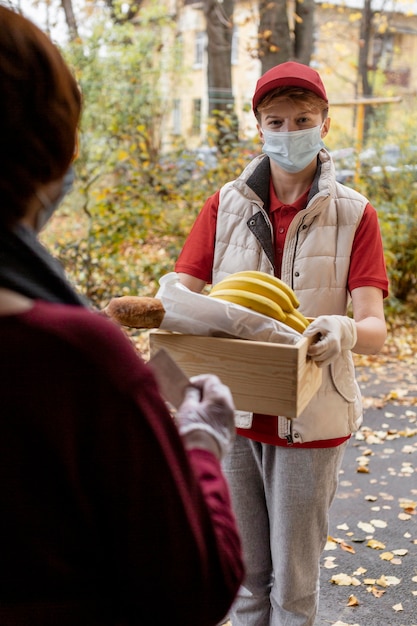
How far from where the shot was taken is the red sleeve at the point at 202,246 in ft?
9.09

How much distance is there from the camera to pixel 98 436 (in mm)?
1075

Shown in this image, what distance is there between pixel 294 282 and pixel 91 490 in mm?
1615

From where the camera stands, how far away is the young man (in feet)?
8.32

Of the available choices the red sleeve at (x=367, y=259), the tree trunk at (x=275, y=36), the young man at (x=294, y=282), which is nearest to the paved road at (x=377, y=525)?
the young man at (x=294, y=282)

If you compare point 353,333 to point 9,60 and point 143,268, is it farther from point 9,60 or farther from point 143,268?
point 143,268

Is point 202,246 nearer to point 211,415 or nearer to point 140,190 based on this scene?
point 211,415

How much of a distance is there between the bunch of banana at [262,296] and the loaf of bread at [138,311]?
188 mm

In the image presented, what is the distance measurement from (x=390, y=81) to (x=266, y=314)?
35568 mm

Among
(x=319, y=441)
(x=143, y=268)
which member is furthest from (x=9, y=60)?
(x=143, y=268)

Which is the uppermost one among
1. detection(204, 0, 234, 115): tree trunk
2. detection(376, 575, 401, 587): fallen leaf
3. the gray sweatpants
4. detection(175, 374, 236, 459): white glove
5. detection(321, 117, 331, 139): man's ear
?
detection(204, 0, 234, 115): tree trunk

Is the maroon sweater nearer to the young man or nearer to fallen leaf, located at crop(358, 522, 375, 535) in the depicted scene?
the young man

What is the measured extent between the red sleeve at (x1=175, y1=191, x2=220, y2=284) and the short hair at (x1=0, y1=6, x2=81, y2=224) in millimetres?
1618

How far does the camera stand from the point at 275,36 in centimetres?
967

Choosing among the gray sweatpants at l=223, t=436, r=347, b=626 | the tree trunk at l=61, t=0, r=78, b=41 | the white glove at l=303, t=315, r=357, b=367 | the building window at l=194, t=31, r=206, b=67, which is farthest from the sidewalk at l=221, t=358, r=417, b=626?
the building window at l=194, t=31, r=206, b=67
